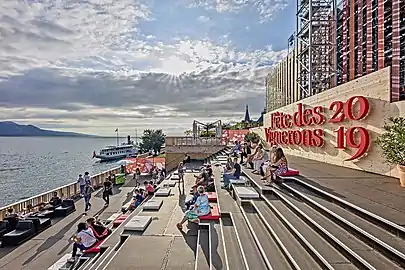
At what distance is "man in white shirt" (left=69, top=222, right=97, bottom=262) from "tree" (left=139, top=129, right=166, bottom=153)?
73.1 metres

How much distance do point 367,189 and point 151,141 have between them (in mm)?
77920

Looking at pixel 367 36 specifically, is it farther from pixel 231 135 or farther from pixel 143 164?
pixel 143 164

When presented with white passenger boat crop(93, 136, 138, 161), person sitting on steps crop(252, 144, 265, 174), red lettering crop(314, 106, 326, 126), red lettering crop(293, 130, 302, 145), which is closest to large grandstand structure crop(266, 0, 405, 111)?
red lettering crop(293, 130, 302, 145)

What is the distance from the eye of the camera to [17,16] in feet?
39.4

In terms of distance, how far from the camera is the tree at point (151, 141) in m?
82.6

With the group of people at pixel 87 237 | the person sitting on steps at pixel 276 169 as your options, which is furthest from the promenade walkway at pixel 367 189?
the group of people at pixel 87 237

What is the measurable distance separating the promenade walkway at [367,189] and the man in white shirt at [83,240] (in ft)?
19.4

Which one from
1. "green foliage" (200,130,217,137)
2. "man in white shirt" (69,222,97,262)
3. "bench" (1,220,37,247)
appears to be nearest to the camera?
"man in white shirt" (69,222,97,262)

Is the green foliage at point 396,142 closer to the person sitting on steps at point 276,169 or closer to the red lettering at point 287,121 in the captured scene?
the person sitting on steps at point 276,169

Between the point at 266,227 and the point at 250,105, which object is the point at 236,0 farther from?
the point at 250,105

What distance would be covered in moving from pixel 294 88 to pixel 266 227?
3443 centimetres

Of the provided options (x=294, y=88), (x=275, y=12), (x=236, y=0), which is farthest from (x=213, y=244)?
(x=294, y=88)

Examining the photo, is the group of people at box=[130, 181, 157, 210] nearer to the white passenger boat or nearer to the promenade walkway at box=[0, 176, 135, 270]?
the promenade walkway at box=[0, 176, 135, 270]

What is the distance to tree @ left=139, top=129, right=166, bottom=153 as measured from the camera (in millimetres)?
82625
